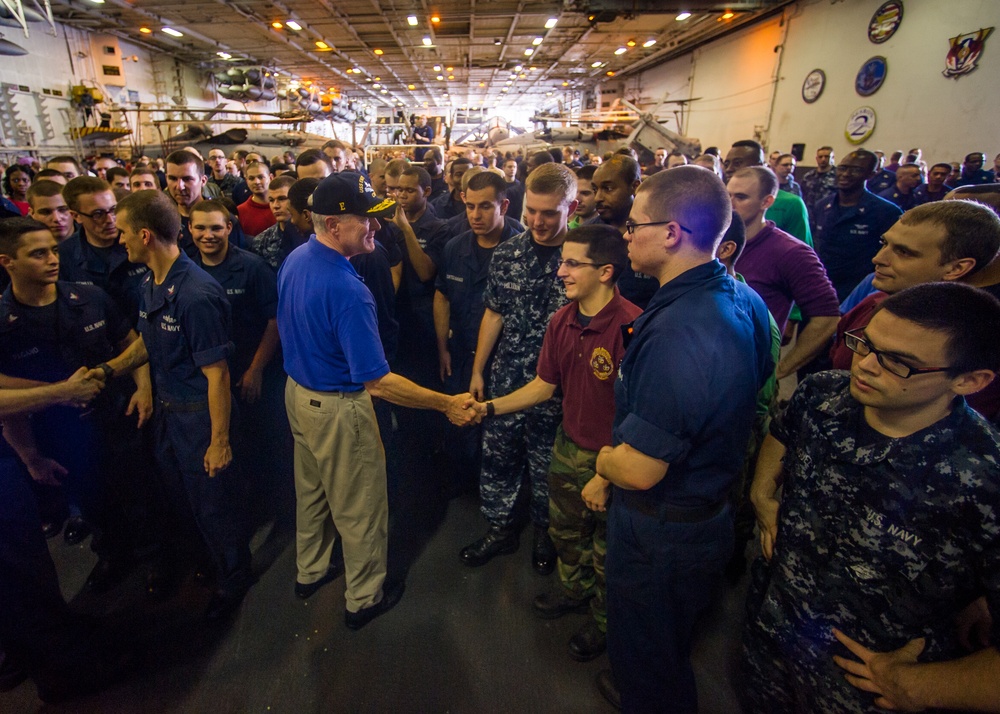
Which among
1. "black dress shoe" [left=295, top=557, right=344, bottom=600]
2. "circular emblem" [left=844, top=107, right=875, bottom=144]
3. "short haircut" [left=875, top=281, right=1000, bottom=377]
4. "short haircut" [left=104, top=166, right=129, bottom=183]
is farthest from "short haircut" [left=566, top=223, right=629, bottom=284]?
"circular emblem" [left=844, top=107, right=875, bottom=144]

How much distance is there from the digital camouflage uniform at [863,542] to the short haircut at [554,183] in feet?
5.57

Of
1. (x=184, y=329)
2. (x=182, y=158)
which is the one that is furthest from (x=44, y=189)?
(x=184, y=329)

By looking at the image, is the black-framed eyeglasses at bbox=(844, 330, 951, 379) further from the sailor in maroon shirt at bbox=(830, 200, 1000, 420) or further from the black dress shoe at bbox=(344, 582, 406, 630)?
the black dress shoe at bbox=(344, 582, 406, 630)

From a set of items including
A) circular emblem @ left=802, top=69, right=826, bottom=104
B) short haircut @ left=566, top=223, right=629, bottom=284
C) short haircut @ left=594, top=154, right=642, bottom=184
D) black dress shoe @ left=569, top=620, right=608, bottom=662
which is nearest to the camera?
short haircut @ left=566, top=223, right=629, bottom=284

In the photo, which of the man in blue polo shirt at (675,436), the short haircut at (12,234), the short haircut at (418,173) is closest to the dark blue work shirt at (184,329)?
the short haircut at (12,234)

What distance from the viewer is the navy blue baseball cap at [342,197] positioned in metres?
2.22

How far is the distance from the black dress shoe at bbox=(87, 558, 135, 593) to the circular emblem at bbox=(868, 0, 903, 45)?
1489cm

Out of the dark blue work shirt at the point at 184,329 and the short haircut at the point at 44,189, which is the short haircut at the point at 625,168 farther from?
the short haircut at the point at 44,189

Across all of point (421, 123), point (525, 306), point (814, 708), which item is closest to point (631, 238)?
point (525, 306)

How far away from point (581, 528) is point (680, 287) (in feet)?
4.74

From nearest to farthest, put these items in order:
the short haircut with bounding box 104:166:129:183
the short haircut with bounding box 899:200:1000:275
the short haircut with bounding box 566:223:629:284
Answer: the short haircut with bounding box 899:200:1000:275 < the short haircut with bounding box 566:223:629:284 < the short haircut with bounding box 104:166:129:183

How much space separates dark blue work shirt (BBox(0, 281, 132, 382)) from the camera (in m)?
2.48

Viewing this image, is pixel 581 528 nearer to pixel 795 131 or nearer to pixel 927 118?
pixel 927 118

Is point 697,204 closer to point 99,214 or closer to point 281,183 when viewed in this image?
point 281,183
